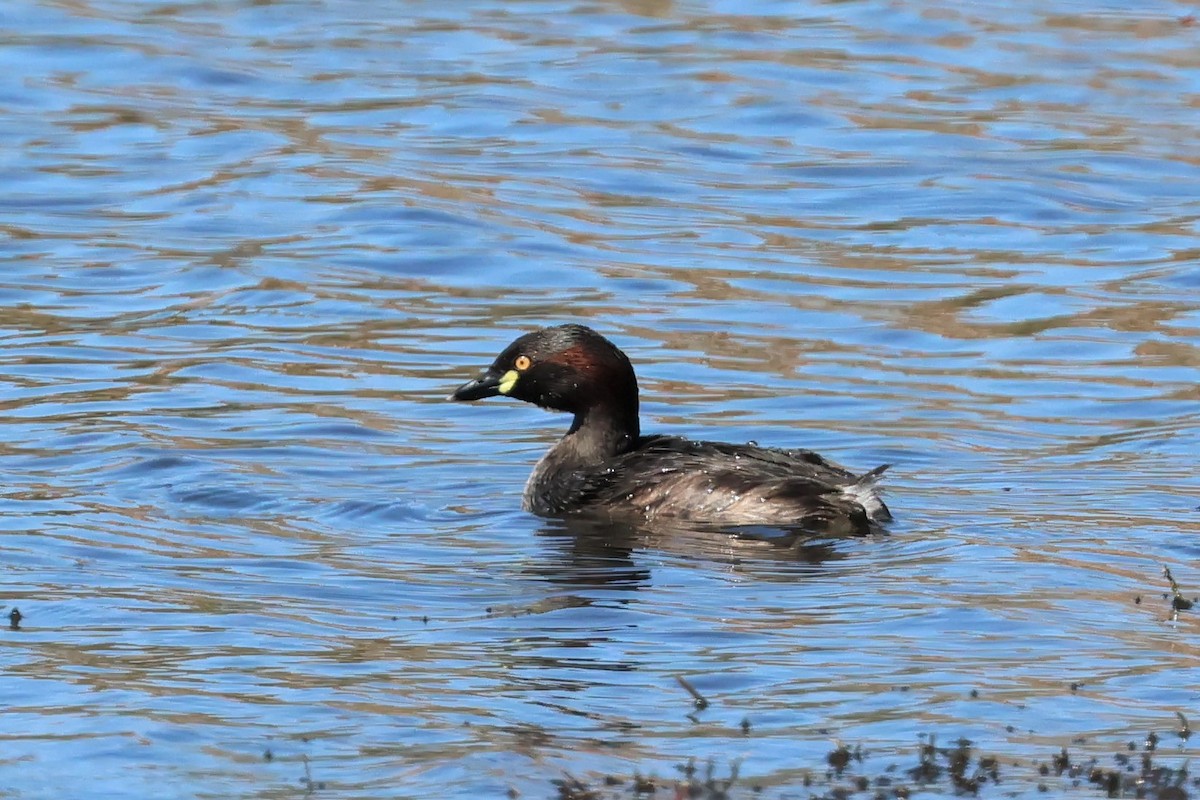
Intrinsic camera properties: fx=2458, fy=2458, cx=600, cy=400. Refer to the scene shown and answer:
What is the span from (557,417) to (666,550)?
3.66m

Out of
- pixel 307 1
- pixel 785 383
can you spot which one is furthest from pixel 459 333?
pixel 307 1

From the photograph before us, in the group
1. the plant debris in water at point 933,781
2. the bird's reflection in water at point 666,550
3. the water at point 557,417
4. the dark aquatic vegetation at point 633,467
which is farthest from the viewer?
the dark aquatic vegetation at point 633,467

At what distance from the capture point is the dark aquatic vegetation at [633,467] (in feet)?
37.4

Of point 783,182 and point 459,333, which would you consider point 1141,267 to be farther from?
point 459,333

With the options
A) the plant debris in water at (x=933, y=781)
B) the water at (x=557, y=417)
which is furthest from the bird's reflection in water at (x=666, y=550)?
the plant debris in water at (x=933, y=781)

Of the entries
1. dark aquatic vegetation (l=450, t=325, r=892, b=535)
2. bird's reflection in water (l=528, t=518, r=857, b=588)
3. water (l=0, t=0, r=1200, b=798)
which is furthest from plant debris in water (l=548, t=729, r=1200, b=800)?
dark aquatic vegetation (l=450, t=325, r=892, b=535)

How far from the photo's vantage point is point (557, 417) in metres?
14.6

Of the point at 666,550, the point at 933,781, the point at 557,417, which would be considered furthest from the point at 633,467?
the point at 933,781

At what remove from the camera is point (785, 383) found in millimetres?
A: 14664

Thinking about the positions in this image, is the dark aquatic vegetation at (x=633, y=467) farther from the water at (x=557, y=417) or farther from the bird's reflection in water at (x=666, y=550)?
the water at (x=557, y=417)

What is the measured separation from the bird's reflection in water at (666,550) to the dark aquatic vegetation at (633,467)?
116 mm

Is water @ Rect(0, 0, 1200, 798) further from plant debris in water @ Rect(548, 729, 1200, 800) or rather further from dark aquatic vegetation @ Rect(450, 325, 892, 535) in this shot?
dark aquatic vegetation @ Rect(450, 325, 892, 535)

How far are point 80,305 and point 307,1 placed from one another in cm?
1171

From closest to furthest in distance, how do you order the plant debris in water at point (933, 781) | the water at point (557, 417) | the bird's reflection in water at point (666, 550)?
the plant debris in water at point (933, 781) → the water at point (557, 417) → the bird's reflection in water at point (666, 550)
